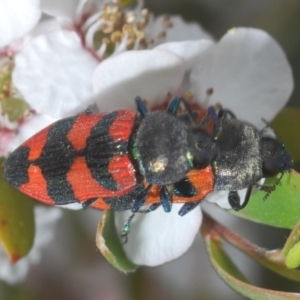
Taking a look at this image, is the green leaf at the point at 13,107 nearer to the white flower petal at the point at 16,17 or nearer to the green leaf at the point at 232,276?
the white flower petal at the point at 16,17

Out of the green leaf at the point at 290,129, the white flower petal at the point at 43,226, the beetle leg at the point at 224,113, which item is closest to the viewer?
the beetle leg at the point at 224,113

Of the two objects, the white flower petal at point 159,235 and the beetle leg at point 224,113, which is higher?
the beetle leg at point 224,113

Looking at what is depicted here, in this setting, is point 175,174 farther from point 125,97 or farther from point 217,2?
point 217,2

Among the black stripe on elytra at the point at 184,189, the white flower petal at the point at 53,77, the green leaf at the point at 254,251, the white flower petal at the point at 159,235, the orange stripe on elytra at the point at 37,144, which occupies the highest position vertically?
the white flower petal at the point at 53,77

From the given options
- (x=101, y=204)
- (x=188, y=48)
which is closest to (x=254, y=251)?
(x=101, y=204)

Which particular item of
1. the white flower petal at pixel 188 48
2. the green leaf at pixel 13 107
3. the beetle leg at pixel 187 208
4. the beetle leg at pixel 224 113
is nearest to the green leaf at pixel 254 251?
the beetle leg at pixel 187 208

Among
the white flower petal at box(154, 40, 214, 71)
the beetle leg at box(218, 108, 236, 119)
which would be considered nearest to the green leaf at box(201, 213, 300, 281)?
the beetle leg at box(218, 108, 236, 119)

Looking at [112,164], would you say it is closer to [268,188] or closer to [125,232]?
[125,232]

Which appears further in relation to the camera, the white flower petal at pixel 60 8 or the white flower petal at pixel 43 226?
the white flower petal at pixel 43 226
